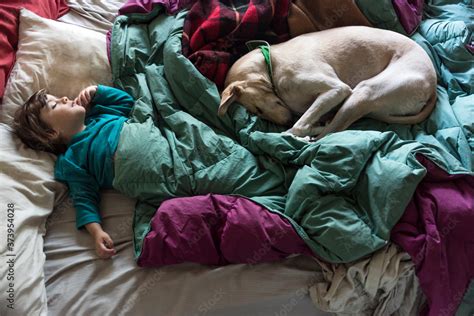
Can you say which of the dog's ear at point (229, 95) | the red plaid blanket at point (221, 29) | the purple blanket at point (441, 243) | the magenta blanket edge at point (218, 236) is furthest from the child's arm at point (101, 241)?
the purple blanket at point (441, 243)

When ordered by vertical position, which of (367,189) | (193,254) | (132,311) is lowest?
(132,311)

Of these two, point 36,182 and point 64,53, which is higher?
point 64,53

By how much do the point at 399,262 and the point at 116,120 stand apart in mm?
1097

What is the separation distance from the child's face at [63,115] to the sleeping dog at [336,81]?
1.72ft

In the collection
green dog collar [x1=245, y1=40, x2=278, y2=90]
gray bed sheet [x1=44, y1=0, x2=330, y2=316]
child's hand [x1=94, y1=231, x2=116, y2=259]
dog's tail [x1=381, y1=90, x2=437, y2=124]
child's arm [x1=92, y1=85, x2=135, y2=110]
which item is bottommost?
gray bed sheet [x1=44, y1=0, x2=330, y2=316]

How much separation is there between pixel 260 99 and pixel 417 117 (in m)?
0.61

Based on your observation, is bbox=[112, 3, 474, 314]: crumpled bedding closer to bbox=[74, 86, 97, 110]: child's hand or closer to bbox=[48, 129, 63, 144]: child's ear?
bbox=[74, 86, 97, 110]: child's hand

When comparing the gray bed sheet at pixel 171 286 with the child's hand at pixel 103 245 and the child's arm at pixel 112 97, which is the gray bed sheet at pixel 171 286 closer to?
the child's hand at pixel 103 245

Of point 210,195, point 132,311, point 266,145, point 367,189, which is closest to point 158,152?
point 210,195

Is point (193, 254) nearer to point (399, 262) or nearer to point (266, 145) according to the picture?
point (266, 145)

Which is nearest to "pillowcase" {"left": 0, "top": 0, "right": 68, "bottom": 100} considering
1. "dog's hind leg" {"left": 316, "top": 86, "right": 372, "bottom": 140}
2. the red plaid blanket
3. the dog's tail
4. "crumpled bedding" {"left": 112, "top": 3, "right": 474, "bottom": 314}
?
"crumpled bedding" {"left": 112, "top": 3, "right": 474, "bottom": 314}

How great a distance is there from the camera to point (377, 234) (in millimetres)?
1376

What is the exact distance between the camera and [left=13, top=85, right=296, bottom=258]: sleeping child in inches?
60.8

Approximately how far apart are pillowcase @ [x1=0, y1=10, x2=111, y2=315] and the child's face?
106 millimetres
